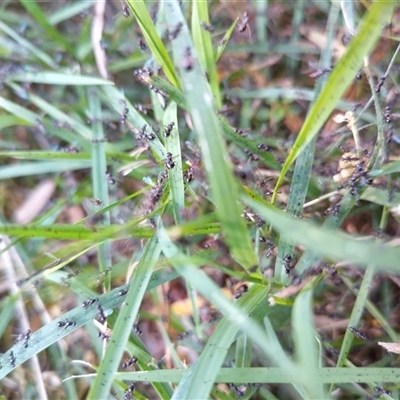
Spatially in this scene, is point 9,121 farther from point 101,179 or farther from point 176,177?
point 176,177

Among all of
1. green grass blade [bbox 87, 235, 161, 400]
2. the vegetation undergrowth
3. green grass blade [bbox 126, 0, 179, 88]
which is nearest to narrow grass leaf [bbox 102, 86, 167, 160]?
the vegetation undergrowth

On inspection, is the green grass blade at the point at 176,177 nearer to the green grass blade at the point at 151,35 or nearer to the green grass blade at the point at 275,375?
the green grass blade at the point at 151,35

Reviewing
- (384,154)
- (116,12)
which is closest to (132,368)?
(384,154)

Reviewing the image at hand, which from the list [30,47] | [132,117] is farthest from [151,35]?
[30,47]

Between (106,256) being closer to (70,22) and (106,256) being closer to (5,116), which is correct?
(5,116)

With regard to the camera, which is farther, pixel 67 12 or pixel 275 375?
pixel 67 12

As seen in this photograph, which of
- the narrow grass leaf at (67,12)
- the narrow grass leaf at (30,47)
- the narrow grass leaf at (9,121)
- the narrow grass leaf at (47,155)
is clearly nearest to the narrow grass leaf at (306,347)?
the narrow grass leaf at (47,155)
